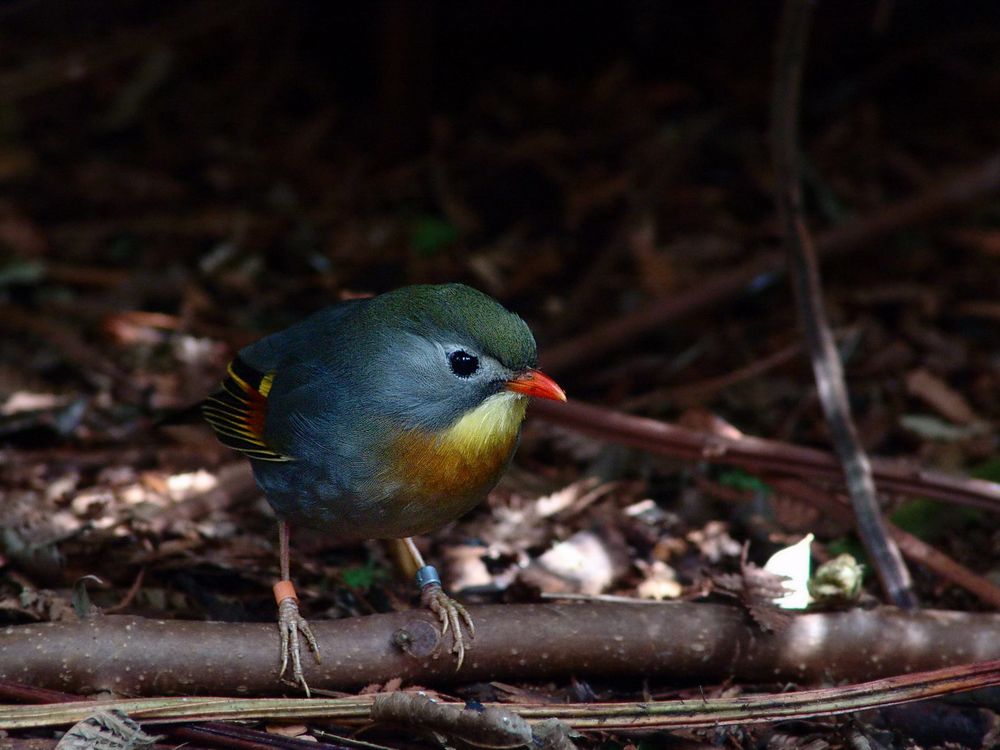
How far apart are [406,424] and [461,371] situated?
0.85ft

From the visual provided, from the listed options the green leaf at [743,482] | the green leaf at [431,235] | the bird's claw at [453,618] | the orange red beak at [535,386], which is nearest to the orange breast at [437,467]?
the orange red beak at [535,386]

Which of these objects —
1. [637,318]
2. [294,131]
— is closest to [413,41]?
[294,131]

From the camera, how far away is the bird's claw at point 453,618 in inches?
140

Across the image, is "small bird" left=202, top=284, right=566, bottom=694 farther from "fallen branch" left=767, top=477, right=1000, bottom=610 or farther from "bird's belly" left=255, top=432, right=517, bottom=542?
"fallen branch" left=767, top=477, right=1000, bottom=610

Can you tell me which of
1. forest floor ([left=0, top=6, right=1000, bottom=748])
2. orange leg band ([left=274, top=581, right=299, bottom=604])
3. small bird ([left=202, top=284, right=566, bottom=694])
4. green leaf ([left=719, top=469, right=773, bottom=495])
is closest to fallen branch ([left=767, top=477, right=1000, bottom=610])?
forest floor ([left=0, top=6, right=1000, bottom=748])

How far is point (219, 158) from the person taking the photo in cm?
795

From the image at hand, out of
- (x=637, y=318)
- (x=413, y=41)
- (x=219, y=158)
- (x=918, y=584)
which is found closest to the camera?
(x=918, y=584)

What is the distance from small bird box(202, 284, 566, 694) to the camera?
3.61 m

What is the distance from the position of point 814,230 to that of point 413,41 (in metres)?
2.84

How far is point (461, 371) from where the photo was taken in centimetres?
371

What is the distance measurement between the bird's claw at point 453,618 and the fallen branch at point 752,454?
1352 mm

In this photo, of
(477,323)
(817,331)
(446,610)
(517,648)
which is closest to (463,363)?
(477,323)

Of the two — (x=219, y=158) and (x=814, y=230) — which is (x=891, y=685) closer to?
(x=814, y=230)

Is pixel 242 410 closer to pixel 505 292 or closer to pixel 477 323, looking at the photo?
pixel 477 323
